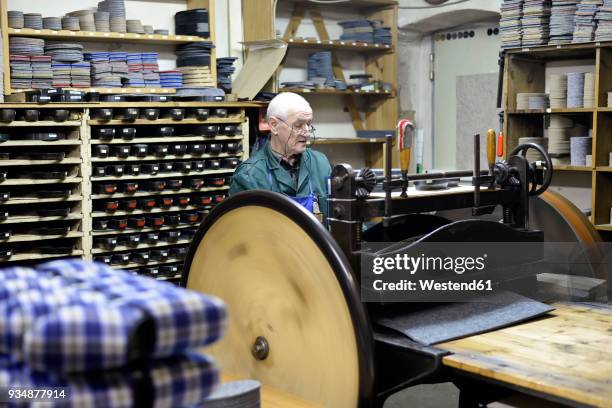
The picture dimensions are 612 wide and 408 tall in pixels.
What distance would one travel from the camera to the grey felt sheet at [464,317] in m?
2.23

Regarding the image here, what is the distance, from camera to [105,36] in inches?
207

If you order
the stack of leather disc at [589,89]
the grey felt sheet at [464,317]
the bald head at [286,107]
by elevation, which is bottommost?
the grey felt sheet at [464,317]

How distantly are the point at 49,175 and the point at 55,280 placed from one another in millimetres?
3562

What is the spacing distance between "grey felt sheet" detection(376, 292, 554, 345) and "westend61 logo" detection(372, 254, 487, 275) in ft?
0.39

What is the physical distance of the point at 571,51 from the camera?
18.5ft

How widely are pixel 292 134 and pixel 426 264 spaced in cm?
171

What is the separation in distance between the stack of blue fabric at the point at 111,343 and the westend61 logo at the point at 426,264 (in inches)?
42.8

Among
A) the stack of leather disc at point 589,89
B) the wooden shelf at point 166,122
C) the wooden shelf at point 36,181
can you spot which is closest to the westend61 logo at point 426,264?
the wooden shelf at point 36,181

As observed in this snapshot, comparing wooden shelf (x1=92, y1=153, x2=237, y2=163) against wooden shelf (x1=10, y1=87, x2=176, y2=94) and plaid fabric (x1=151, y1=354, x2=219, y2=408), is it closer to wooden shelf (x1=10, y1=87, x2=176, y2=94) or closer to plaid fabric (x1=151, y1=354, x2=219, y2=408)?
wooden shelf (x1=10, y1=87, x2=176, y2=94)

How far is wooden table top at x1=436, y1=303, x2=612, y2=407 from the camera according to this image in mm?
1827

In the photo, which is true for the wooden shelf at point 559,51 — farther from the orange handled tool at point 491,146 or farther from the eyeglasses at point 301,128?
the orange handled tool at point 491,146

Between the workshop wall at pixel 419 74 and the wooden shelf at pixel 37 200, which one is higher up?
the workshop wall at pixel 419 74

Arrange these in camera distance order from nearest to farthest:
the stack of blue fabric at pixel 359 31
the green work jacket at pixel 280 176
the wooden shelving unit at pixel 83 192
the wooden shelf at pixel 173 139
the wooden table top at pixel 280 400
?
the wooden table top at pixel 280 400
the green work jacket at pixel 280 176
the wooden shelving unit at pixel 83 192
the wooden shelf at pixel 173 139
the stack of blue fabric at pixel 359 31

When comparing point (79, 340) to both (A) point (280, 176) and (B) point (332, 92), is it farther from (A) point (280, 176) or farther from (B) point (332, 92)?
(B) point (332, 92)
